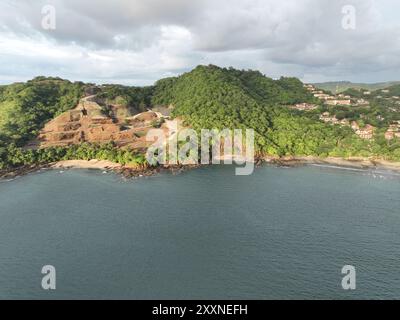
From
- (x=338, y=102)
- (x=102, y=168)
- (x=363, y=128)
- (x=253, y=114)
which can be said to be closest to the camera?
(x=102, y=168)

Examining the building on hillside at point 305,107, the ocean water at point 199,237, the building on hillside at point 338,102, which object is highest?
the building on hillside at point 338,102

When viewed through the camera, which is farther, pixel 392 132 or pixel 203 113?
pixel 203 113

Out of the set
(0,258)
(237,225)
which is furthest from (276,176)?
(0,258)

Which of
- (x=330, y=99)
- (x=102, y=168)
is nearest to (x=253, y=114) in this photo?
(x=102, y=168)

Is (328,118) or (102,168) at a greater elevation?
(328,118)

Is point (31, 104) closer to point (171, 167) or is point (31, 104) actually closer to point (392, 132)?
point (171, 167)

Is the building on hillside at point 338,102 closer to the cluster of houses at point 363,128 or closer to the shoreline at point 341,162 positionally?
the cluster of houses at point 363,128

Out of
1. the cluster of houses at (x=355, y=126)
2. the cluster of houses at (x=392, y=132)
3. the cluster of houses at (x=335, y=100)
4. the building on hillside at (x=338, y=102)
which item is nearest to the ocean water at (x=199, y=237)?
the cluster of houses at (x=392, y=132)

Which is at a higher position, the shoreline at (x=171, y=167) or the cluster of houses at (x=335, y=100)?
the cluster of houses at (x=335, y=100)
